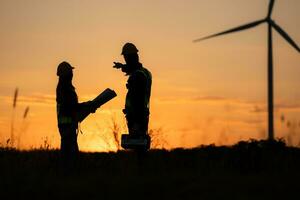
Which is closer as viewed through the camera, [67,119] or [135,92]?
[135,92]

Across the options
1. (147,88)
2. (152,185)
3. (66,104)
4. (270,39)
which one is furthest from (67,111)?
(270,39)

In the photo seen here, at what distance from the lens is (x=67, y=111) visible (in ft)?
42.6

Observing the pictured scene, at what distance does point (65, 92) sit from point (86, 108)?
0.53m

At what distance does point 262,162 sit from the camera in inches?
472

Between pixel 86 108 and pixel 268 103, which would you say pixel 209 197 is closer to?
pixel 86 108

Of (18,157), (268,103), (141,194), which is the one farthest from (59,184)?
(268,103)

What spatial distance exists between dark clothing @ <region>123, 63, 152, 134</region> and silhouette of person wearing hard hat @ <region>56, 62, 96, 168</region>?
3.42 feet

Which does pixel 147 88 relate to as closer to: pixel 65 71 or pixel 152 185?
pixel 65 71

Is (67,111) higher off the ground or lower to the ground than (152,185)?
higher

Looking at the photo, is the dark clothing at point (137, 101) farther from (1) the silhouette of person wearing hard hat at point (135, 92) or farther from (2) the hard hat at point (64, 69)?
(2) the hard hat at point (64, 69)

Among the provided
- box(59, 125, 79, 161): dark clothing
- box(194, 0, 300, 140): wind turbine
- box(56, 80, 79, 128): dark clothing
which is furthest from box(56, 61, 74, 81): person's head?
box(194, 0, 300, 140): wind turbine

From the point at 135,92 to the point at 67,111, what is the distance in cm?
152

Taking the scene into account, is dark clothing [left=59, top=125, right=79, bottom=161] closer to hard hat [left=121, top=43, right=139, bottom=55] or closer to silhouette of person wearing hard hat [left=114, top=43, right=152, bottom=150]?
silhouette of person wearing hard hat [left=114, top=43, right=152, bottom=150]

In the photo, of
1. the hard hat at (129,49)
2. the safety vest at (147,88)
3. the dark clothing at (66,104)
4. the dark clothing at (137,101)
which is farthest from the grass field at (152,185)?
the hard hat at (129,49)
